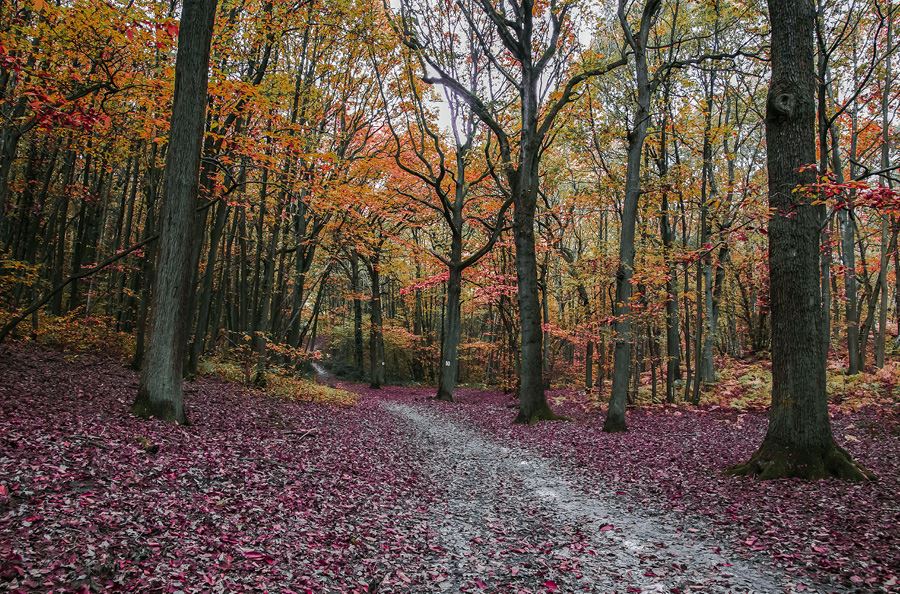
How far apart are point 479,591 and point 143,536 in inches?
124

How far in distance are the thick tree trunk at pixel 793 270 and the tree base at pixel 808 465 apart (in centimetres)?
1

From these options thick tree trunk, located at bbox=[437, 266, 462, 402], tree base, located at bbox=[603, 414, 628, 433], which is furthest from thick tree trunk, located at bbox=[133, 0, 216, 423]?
thick tree trunk, located at bbox=[437, 266, 462, 402]

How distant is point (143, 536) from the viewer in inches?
169

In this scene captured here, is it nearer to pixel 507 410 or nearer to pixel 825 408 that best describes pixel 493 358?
pixel 507 410

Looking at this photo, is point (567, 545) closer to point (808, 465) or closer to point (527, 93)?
point (808, 465)

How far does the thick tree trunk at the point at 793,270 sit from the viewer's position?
7285mm

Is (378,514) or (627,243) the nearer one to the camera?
(378,514)

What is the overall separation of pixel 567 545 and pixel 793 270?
569cm

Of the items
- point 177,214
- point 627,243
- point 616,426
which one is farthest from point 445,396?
point 177,214

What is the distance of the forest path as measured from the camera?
4641mm

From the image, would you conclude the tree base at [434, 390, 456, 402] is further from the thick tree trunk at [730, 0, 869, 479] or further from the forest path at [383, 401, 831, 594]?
the thick tree trunk at [730, 0, 869, 479]

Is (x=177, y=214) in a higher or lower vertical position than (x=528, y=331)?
higher

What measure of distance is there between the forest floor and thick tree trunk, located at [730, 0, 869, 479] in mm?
A: 754

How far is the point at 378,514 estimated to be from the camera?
644 centimetres
